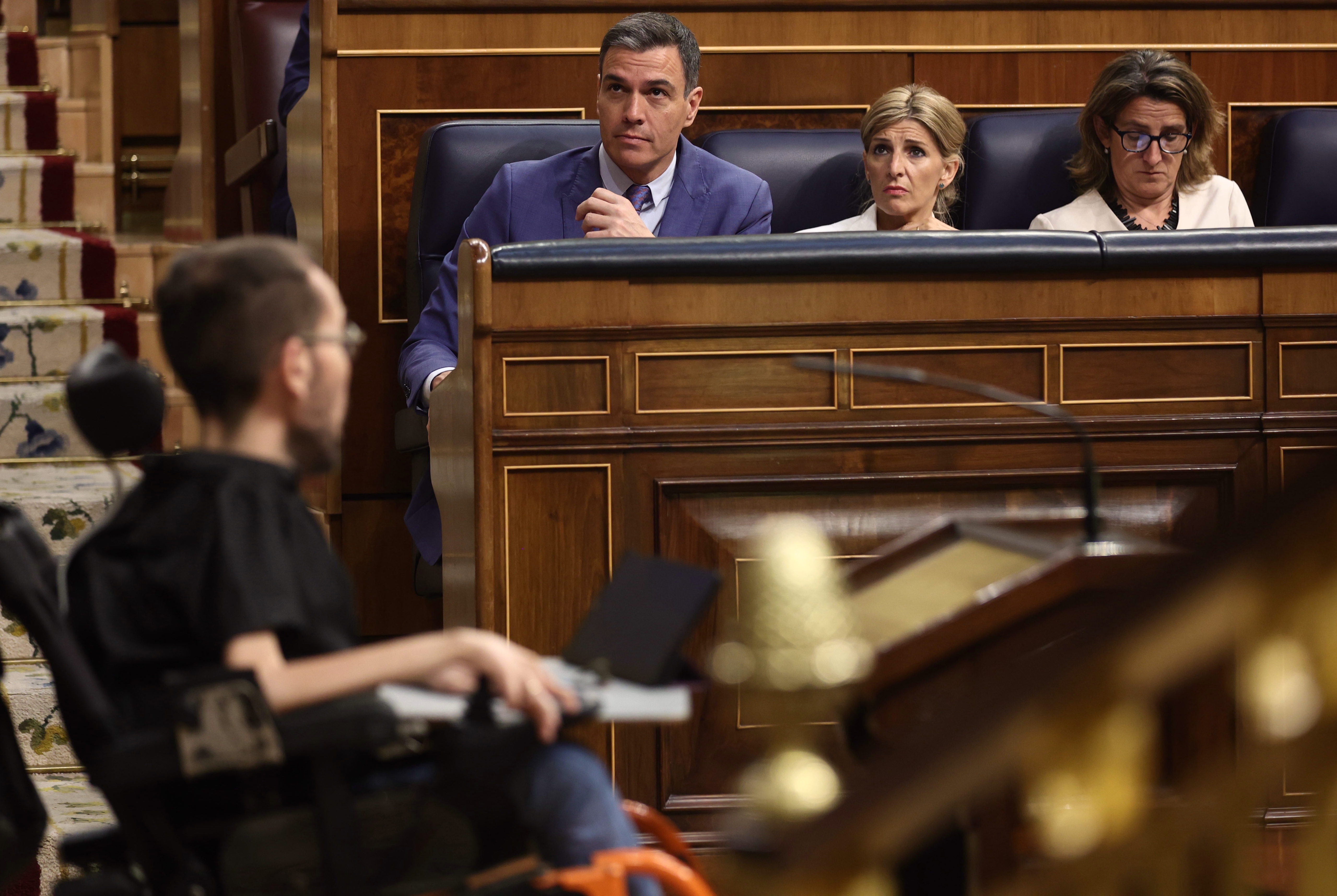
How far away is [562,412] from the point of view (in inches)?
67.7

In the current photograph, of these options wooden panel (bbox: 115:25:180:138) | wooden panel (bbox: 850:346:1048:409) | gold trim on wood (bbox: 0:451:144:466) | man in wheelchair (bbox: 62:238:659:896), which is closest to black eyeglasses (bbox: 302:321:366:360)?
man in wheelchair (bbox: 62:238:659:896)

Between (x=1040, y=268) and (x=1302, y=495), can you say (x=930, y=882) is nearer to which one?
(x=1302, y=495)

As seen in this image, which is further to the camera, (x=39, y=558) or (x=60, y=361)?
(x=60, y=361)

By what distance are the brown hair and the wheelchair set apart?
5.74ft

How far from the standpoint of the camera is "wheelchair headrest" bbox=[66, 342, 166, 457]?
42.0 inches

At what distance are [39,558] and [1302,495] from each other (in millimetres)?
849

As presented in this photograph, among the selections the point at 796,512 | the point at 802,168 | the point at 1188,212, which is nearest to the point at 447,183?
the point at 802,168

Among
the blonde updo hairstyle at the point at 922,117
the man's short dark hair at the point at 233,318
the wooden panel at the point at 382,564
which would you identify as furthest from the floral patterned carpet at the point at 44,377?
the blonde updo hairstyle at the point at 922,117

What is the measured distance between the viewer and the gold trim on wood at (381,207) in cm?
254

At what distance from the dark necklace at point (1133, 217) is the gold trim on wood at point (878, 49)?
371mm

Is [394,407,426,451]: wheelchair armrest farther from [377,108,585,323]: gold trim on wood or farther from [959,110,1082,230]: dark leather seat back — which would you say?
[959,110,1082,230]: dark leather seat back

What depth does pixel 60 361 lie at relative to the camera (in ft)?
9.78

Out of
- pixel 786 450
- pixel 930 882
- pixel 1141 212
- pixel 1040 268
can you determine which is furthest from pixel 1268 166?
pixel 930 882

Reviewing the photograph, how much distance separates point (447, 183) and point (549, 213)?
0.70ft
